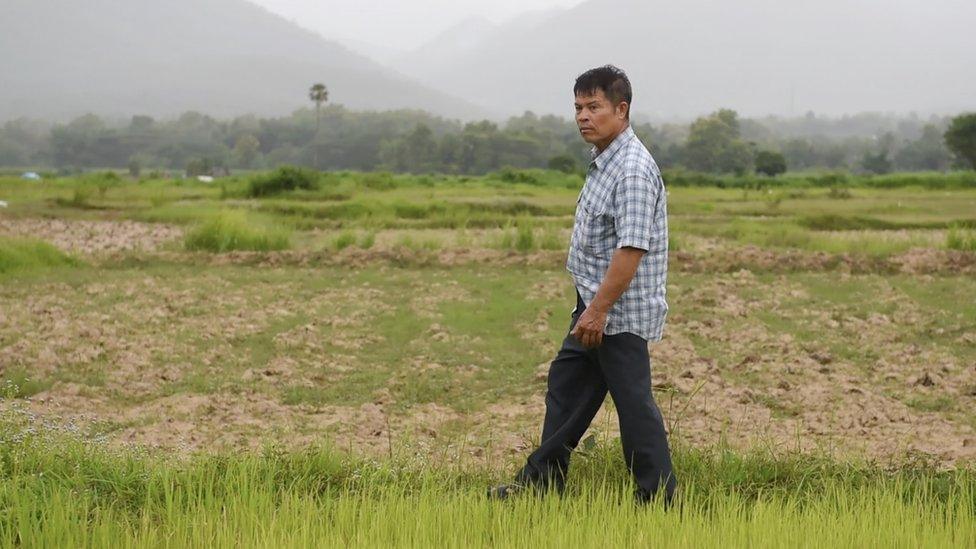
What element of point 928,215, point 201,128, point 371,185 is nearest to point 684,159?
point 371,185

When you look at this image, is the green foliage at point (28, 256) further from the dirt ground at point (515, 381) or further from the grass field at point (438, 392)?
the dirt ground at point (515, 381)

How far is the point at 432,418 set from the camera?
5.00 m

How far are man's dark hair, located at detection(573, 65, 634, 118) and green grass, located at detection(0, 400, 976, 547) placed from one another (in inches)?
46.8

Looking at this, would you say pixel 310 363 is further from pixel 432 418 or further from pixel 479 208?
pixel 479 208

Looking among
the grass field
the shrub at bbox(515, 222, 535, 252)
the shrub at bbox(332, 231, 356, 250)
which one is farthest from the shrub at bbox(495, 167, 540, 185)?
the shrub at bbox(515, 222, 535, 252)

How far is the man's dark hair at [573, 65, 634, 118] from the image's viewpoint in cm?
309

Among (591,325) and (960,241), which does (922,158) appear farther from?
(591,325)

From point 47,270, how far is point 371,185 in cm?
1789

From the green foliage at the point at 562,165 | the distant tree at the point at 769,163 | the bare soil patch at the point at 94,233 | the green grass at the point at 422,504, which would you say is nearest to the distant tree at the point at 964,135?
the distant tree at the point at 769,163

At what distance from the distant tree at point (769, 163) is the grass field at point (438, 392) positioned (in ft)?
112

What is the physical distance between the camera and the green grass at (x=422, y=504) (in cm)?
276

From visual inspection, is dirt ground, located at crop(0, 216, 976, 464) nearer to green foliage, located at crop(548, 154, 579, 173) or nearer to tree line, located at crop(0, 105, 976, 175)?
green foliage, located at crop(548, 154, 579, 173)

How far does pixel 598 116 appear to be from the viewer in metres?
3.11

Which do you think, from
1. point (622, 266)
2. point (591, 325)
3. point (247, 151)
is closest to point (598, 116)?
point (622, 266)
